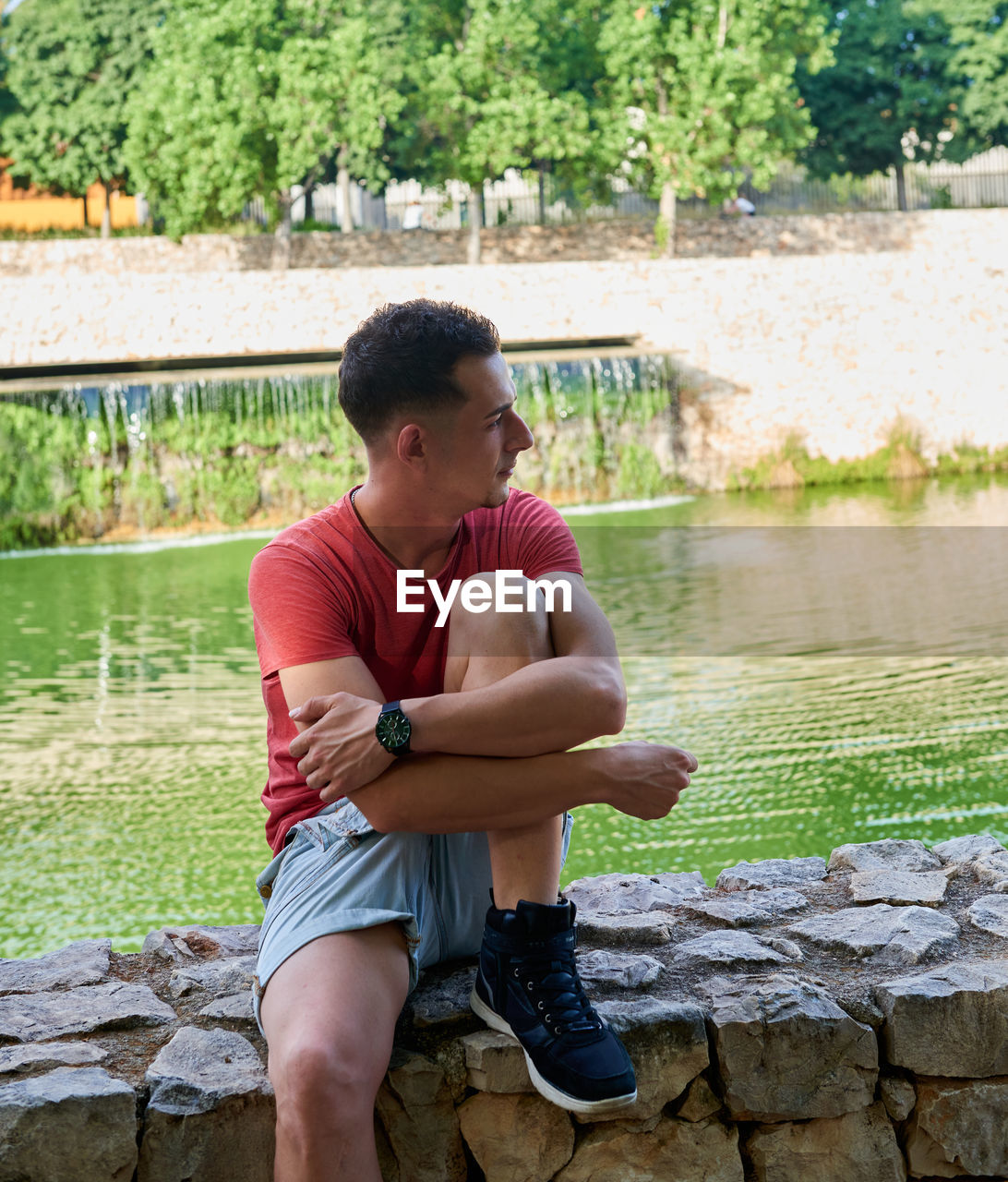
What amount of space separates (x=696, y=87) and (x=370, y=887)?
20.3 metres

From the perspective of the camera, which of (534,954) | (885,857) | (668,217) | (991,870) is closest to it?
(534,954)

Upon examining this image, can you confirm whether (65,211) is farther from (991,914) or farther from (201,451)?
(991,914)

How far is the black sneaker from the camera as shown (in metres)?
1.80

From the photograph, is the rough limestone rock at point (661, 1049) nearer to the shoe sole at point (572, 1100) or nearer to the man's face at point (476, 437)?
the shoe sole at point (572, 1100)

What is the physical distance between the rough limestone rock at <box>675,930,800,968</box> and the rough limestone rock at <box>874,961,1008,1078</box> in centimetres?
24

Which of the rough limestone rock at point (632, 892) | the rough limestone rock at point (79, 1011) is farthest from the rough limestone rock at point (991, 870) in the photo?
the rough limestone rock at point (79, 1011)

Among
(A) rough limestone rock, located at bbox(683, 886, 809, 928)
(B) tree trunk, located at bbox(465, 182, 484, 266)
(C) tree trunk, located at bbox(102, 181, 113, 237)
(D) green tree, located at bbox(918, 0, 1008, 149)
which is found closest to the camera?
(A) rough limestone rock, located at bbox(683, 886, 809, 928)

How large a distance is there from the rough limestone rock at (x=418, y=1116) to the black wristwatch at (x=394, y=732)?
45 cm

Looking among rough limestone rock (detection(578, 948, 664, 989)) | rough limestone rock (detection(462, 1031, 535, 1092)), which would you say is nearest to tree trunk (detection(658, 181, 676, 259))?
rough limestone rock (detection(578, 948, 664, 989))

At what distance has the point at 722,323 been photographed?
18500 mm

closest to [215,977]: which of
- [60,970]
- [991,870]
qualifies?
[60,970]

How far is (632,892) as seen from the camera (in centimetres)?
261

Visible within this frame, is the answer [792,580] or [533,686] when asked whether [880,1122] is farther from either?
[792,580]

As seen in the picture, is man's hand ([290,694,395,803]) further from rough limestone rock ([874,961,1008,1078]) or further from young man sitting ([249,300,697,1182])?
rough limestone rock ([874,961,1008,1078])
